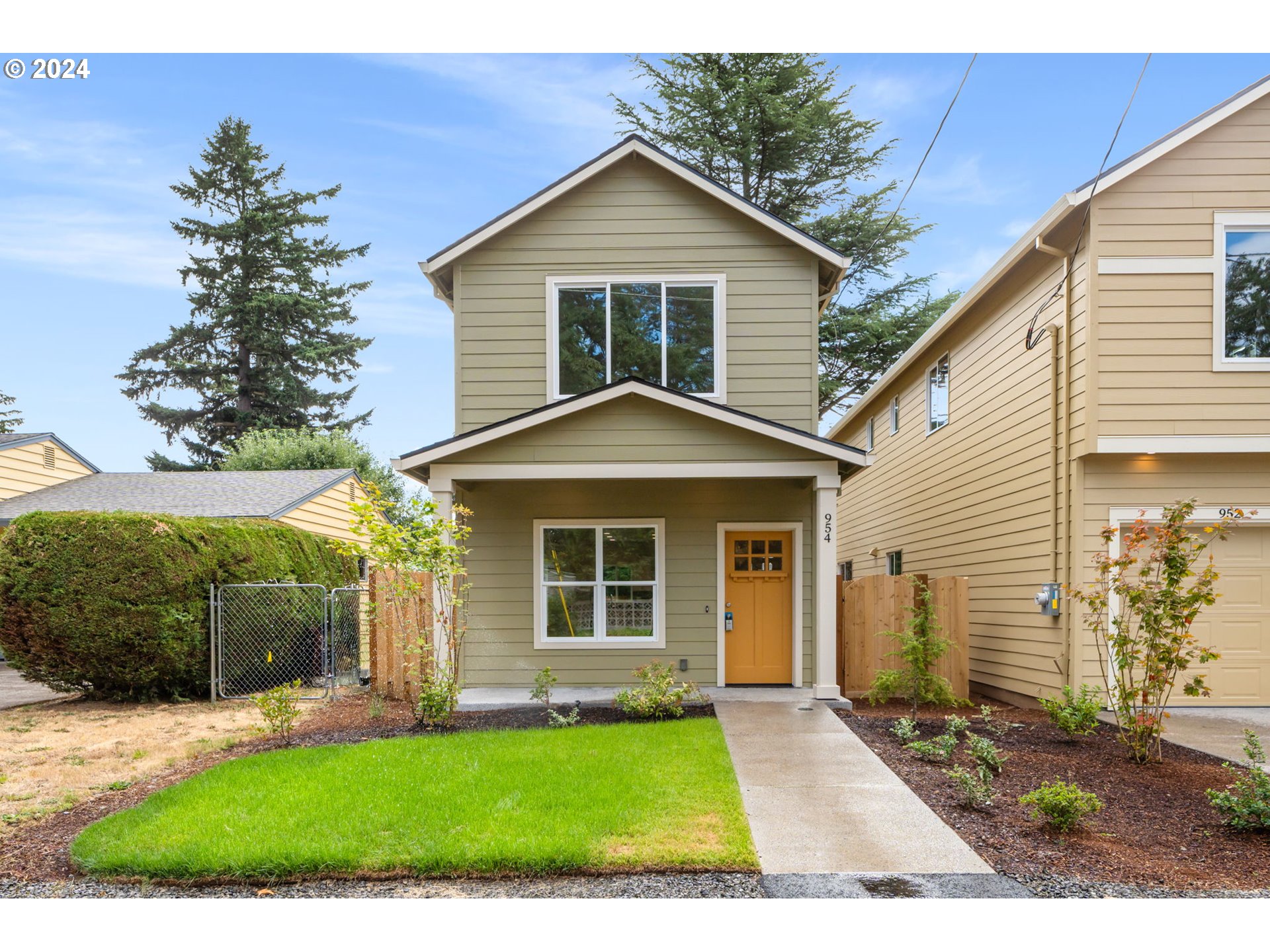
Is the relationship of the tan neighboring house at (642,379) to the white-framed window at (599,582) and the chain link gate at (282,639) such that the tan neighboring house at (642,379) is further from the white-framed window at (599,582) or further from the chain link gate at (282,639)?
the chain link gate at (282,639)

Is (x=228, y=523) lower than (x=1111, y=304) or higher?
lower

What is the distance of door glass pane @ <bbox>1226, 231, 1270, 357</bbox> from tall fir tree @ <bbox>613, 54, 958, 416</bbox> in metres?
13.3

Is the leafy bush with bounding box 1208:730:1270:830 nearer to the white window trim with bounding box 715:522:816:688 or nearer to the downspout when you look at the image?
the downspout

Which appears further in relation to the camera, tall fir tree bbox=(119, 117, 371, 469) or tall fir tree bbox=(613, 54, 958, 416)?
tall fir tree bbox=(119, 117, 371, 469)

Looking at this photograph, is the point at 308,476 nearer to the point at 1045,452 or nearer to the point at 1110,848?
the point at 1045,452

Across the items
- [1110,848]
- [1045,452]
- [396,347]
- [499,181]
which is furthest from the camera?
[396,347]

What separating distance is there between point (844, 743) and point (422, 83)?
18.3 metres

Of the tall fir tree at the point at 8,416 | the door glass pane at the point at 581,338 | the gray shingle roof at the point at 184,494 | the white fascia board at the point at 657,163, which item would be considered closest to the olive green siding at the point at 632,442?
the door glass pane at the point at 581,338

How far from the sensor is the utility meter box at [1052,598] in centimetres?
966

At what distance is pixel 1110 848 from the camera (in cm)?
495

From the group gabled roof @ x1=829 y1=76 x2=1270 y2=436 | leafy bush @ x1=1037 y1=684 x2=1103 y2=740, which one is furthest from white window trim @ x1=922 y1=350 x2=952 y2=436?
leafy bush @ x1=1037 y1=684 x2=1103 y2=740

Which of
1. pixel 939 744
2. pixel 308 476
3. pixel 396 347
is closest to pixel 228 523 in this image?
pixel 308 476

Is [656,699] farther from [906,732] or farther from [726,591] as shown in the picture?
[726,591]

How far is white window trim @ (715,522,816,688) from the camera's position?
10984 millimetres
